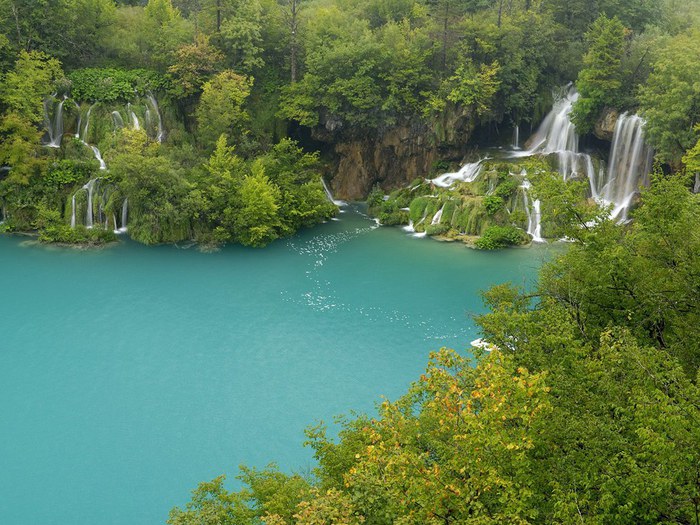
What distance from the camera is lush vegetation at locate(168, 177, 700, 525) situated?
8023 mm

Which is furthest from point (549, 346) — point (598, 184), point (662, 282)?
point (598, 184)

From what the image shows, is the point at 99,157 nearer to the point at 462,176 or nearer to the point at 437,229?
the point at 437,229

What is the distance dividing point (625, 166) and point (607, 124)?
2.94m

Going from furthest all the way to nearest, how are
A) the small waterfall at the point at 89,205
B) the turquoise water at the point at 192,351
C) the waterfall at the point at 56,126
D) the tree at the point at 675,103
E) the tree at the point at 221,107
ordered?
the waterfall at the point at 56,126 → the tree at the point at 221,107 → the small waterfall at the point at 89,205 → the tree at the point at 675,103 → the turquoise water at the point at 192,351

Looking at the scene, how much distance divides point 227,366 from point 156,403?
9.80ft

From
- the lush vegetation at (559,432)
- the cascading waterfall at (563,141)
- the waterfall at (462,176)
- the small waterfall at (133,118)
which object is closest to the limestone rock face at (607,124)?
the cascading waterfall at (563,141)

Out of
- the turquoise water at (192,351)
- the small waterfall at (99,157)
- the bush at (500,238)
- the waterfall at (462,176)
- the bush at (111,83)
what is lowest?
the turquoise water at (192,351)

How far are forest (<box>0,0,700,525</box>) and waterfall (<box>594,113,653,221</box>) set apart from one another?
933 mm

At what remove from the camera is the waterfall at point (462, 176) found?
3753 centimetres

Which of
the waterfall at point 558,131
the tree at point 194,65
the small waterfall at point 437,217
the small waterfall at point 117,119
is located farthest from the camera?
the waterfall at point 558,131

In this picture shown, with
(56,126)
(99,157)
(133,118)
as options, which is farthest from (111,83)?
(99,157)

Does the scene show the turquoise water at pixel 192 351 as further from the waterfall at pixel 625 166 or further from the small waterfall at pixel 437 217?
the waterfall at pixel 625 166

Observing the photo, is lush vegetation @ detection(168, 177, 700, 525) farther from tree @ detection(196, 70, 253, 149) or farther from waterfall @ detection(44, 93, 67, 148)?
waterfall @ detection(44, 93, 67, 148)

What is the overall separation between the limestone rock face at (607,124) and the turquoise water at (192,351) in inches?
363
